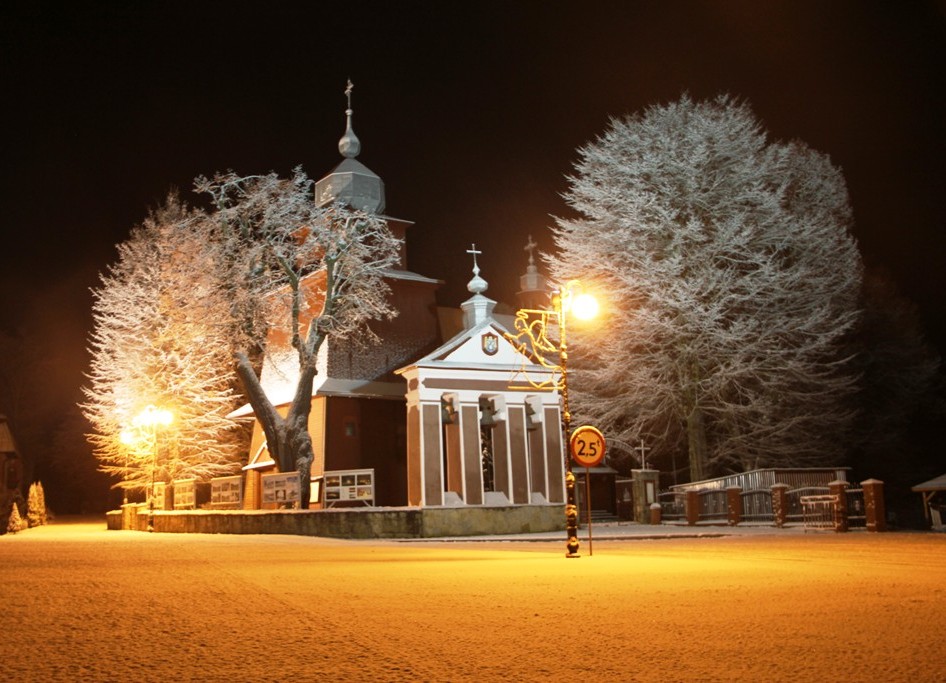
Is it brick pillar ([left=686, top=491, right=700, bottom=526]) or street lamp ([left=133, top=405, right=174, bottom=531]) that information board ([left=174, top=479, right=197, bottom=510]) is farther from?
brick pillar ([left=686, top=491, right=700, bottom=526])

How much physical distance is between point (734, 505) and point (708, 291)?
7549 millimetres

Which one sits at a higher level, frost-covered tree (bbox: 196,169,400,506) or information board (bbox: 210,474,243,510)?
frost-covered tree (bbox: 196,169,400,506)

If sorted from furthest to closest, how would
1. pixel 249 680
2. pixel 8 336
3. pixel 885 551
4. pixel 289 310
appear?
1. pixel 8 336
2. pixel 289 310
3. pixel 885 551
4. pixel 249 680

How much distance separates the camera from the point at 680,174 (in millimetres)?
32312

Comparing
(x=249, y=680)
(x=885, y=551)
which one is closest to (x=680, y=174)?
(x=885, y=551)

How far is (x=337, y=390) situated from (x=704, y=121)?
1656 centimetres

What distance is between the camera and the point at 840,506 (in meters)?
22.7

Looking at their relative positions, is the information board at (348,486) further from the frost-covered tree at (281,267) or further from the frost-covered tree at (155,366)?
the frost-covered tree at (155,366)

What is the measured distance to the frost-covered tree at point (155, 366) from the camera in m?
35.4

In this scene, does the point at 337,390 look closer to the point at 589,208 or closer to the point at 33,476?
the point at 589,208

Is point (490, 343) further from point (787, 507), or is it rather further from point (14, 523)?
point (14, 523)

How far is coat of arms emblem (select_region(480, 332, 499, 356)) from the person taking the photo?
105 ft

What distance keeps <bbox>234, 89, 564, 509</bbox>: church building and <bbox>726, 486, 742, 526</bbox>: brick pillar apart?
676 cm

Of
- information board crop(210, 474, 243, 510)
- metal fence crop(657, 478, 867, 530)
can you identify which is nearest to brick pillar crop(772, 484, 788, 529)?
metal fence crop(657, 478, 867, 530)
